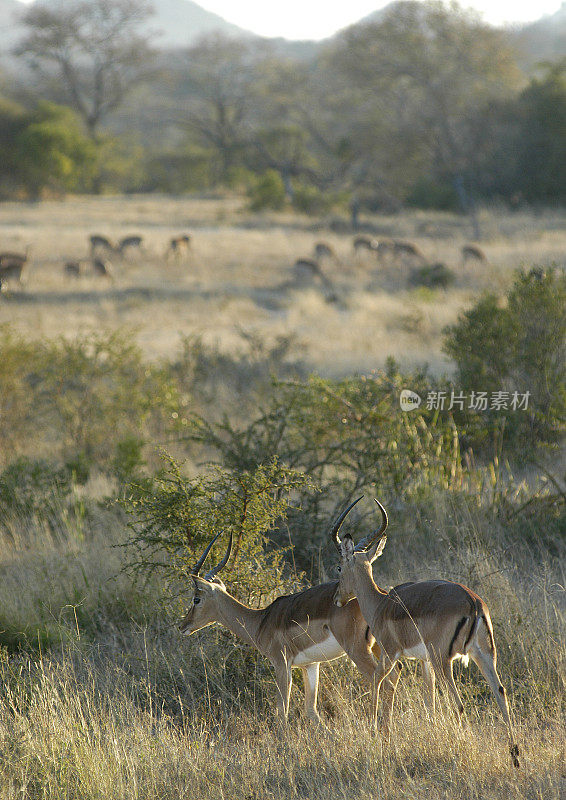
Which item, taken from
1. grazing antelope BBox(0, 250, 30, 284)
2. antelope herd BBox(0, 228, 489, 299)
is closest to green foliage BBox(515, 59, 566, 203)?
antelope herd BBox(0, 228, 489, 299)

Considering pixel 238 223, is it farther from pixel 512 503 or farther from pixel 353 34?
pixel 512 503

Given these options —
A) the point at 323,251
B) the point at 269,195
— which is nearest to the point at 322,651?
the point at 323,251

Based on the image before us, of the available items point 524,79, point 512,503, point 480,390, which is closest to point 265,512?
point 512,503

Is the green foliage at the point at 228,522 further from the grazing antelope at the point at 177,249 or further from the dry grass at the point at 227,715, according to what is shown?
the grazing antelope at the point at 177,249

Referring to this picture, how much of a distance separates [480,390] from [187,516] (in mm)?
4080

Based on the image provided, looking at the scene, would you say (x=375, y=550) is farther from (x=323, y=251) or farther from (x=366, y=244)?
(x=366, y=244)

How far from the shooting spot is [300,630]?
136 inches

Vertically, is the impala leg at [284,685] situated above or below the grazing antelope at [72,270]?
below

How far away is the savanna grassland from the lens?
126 inches

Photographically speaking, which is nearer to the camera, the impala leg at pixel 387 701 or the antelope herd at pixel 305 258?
the impala leg at pixel 387 701

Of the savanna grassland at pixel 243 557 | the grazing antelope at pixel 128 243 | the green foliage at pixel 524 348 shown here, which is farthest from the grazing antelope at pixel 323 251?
the green foliage at pixel 524 348

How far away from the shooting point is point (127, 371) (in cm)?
935

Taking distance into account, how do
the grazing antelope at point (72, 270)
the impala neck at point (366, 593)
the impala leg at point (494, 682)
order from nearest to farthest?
the impala leg at point (494, 682) → the impala neck at point (366, 593) → the grazing antelope at point (72, 270)

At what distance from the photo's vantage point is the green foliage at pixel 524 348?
7367 millimetres
